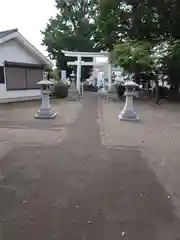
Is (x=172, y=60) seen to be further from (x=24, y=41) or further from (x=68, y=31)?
(x=68, y=31)

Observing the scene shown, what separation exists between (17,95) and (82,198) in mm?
17939

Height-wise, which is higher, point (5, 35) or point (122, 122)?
point (5, 35)

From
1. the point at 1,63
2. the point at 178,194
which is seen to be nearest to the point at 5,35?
the point at 1,63

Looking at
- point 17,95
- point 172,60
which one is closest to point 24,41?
point 17,95

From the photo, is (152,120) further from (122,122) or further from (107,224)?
(107,224)

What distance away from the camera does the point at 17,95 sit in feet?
71.1

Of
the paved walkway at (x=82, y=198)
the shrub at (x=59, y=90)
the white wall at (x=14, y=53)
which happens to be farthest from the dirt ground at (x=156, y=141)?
the shrub at (x=59, y=90)

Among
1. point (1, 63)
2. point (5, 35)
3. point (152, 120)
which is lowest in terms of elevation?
point (152, 120)

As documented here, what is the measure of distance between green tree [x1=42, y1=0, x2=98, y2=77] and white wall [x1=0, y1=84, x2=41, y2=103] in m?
18.4

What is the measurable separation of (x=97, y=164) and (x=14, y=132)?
4131 millimetres

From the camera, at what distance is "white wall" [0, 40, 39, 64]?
66.2 feet

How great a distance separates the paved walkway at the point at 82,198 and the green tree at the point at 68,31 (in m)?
35.7

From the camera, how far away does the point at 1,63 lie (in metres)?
19.9

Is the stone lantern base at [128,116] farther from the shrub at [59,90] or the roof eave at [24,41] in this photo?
the shrub at [59,90]
